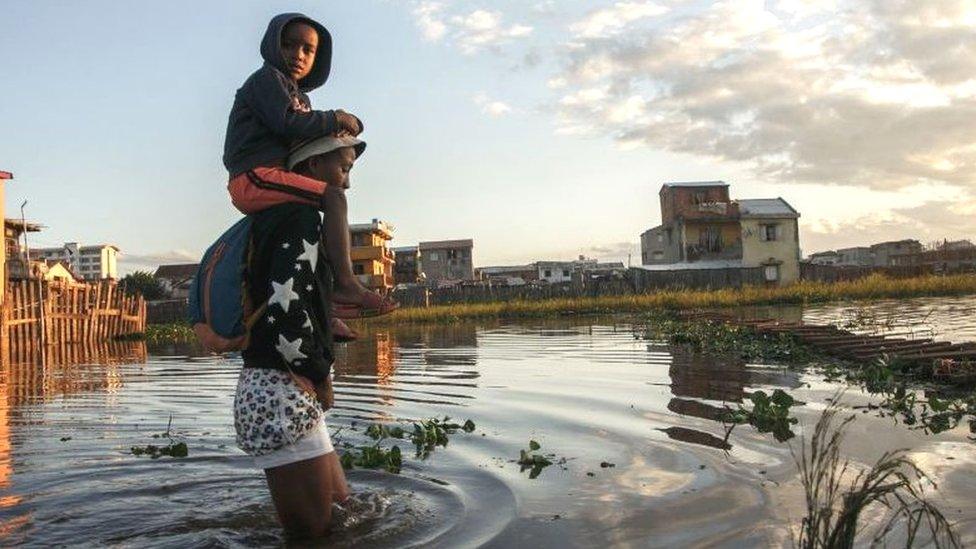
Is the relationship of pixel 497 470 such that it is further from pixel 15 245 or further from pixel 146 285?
pixel 146 285

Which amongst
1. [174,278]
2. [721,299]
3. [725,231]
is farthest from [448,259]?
[721,299]

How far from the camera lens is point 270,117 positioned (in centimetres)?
312

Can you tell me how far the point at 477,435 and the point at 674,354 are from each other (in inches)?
270

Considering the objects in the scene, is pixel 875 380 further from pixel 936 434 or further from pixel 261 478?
pixel 261 478

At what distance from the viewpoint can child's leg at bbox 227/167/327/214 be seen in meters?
3.11

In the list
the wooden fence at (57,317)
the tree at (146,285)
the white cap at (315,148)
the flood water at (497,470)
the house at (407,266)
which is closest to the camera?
the white cap at (315,148)

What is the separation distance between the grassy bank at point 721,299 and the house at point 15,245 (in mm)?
15709

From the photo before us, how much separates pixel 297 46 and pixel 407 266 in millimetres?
87482

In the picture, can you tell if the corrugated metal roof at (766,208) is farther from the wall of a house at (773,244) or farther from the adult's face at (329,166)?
the adult's face at (329,166)

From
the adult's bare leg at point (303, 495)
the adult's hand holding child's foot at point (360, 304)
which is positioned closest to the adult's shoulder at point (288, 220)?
the adult's hand holding child's foot at point (360, 304)

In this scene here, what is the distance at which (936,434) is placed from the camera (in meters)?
4.80

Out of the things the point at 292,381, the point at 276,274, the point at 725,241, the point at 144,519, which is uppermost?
the point at 725,241

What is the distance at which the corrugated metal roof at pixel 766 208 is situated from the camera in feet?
182

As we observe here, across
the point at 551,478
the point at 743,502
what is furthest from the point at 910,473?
the point at 551,478
